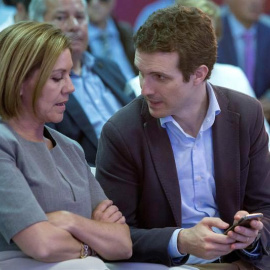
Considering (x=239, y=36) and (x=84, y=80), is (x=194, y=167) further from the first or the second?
(x=239, y=36)

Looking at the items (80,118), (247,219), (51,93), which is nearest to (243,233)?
(247,219)

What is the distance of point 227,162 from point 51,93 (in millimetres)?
752

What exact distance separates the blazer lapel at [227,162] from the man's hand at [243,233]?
0.27 m

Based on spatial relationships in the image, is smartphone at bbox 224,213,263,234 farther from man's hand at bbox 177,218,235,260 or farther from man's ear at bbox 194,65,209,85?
man's ear at bbox 194,65,209,85

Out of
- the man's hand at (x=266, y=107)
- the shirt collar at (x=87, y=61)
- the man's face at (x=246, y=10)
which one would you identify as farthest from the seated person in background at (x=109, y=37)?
the shirt collar at (x=87, y=61)

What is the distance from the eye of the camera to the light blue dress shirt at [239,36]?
5.04m

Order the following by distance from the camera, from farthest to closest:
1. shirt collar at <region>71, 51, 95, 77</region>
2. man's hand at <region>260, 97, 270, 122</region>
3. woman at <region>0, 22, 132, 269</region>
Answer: man's hand at <region>260, 97, 270, 122</region> < shirt collar at <region>71, 51, 95, 77</region> < woman at <region>0, 22, 132, 269</region>

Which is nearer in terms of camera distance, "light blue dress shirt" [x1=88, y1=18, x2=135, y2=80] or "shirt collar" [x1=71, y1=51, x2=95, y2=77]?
"shirt collar" [x1=71, y1=51, x2=95, y2=77]

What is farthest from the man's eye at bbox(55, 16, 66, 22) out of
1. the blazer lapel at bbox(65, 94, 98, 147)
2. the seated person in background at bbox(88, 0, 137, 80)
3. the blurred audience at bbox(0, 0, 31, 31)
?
the seated person in background at bbox(88, 0, 137, 80)

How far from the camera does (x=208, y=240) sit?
2.37 metres

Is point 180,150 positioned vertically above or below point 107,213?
above

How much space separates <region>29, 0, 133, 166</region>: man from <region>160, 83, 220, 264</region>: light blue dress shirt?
0.90 metres

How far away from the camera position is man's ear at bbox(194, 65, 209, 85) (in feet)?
8.69

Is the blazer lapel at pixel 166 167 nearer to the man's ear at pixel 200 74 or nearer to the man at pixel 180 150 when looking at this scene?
the man at pixel 180 150
